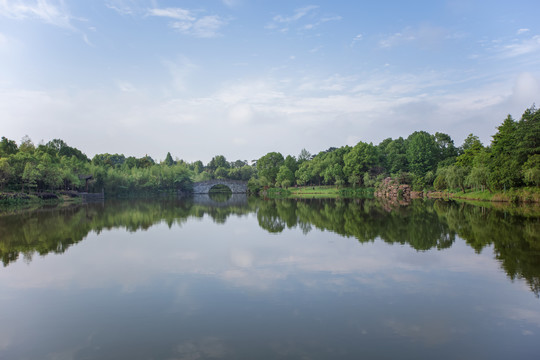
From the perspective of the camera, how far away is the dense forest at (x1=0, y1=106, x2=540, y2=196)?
112 ft

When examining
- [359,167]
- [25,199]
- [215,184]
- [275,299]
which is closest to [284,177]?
[359,167]

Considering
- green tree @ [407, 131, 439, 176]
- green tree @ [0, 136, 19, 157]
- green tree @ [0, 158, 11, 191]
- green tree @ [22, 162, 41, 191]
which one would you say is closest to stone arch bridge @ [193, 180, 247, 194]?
green tree @ [0, 136, 19, 157]

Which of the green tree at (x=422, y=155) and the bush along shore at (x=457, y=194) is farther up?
the green tree at (x=422, y=155)

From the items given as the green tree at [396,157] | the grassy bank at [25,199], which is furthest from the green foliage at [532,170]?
the grassy bank at [25,199]

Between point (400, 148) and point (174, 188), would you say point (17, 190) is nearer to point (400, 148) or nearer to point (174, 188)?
point (174, 188)

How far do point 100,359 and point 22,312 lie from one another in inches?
129

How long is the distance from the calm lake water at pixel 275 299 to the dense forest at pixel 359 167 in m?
22.7

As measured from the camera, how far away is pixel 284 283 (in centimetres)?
909

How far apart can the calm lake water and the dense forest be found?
22.7m

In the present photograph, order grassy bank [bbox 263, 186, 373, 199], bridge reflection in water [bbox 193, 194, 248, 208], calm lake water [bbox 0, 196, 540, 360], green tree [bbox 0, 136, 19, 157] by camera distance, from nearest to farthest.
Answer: calm lake water [bbox 0, 196, 540, 360] → bridge reflection in water [bbox 193, 194, 248, 208] → green tree [bbox 0, 136, 19, 157] → grassy bank [bbox 263, 186, 373, 199]

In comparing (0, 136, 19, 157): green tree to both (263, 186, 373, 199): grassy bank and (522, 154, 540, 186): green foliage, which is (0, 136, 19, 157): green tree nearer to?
(263, 186, 373, 199): grassy bank

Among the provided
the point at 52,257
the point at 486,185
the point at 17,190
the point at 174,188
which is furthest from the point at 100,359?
the point at 174,188

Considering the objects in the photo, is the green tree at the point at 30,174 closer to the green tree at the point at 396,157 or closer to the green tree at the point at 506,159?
the green tree at the point at 506,159

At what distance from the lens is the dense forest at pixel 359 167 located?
34.2m
